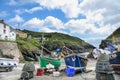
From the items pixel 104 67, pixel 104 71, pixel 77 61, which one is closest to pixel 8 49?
pixel 77 61

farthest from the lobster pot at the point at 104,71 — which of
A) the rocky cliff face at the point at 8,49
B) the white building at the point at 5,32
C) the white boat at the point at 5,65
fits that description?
the white building at the point at 5,32

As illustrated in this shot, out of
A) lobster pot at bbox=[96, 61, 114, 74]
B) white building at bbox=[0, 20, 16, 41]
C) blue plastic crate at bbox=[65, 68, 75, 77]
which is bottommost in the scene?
blue plastic crate at bbox=[65, 68, 75, 77]

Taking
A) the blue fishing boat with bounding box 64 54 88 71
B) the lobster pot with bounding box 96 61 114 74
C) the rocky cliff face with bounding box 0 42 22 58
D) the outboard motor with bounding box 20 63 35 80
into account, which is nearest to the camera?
the lobster pot with bounding box 96 61 114 74

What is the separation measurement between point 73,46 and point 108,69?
A: 396 ft

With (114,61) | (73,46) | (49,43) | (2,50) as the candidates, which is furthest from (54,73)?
(73,46)

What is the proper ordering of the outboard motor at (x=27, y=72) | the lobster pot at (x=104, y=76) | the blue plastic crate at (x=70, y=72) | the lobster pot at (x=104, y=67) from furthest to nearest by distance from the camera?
the blue plastic crate at (x=70, y=72) → the outboard motor at (x=27, y=72) → the lobster pot at (x=104, y=67) → the lobster pot at (x=104, y=76)

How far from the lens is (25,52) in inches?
2854

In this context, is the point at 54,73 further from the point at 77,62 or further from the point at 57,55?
the point at 57,55

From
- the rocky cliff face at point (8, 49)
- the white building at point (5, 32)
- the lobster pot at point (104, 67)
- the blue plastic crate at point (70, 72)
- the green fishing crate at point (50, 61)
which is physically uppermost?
the white building at point (5, 32)

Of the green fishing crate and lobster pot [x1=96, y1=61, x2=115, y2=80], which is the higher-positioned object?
the green fishing crate

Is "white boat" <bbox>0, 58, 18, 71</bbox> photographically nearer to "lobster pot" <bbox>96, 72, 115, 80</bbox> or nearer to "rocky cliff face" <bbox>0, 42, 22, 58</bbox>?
"lobster pot" <bbox>96, 72, 115, 80</bbox>

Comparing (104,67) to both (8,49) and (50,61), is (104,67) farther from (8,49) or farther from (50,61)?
(8,49)

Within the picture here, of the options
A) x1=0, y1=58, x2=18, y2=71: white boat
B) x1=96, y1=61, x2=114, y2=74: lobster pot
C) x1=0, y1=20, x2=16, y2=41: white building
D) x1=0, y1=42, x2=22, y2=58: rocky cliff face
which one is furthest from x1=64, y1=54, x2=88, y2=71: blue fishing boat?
x1=0, y1=20, x2=16, y2=41: white building

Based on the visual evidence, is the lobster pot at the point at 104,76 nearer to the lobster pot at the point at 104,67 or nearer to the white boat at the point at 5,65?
the lobster pot at the point at 104,67
